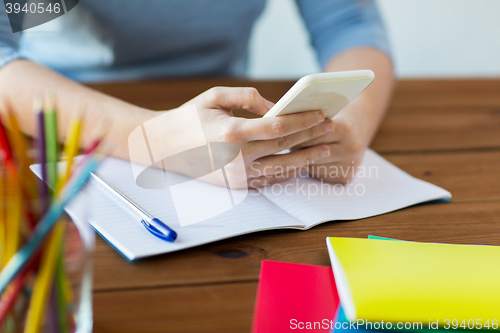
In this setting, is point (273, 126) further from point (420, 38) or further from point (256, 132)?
point (420, 38)

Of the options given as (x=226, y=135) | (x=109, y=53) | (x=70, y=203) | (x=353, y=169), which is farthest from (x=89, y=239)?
(x=109, y=53)

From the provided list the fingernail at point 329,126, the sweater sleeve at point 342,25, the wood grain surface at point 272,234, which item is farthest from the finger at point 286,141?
the sweater sleeve at point 342,25

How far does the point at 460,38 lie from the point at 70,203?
2.39 meters

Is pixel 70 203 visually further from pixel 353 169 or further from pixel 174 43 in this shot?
pixel 174 43

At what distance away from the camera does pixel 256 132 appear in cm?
46

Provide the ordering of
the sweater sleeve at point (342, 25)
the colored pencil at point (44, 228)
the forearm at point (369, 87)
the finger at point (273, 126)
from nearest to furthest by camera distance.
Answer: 1. the colored pencil at point (44, 228)
2. the finger at point (273, 126)
3. the forearm at point (369, 87)
4. the sweater sleeve at point (342, 25)

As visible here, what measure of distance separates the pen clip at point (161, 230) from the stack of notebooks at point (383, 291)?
0.09 m

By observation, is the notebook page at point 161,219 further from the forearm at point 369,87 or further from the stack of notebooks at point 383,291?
the forearm at point 369,87

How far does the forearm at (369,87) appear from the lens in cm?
63

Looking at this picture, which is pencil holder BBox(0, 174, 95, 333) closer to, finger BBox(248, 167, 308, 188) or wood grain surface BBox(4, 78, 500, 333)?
wood grain surface BBox(4, 78, 500, 333)

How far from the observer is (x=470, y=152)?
69 centimetres

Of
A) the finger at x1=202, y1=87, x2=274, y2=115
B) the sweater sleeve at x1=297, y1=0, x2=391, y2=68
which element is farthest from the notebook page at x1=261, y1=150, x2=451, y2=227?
the sweater sleeve at x1=297, y1=0, x2=391, y2=68

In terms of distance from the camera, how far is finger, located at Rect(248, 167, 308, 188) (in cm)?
52

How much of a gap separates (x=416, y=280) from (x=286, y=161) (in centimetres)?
22
